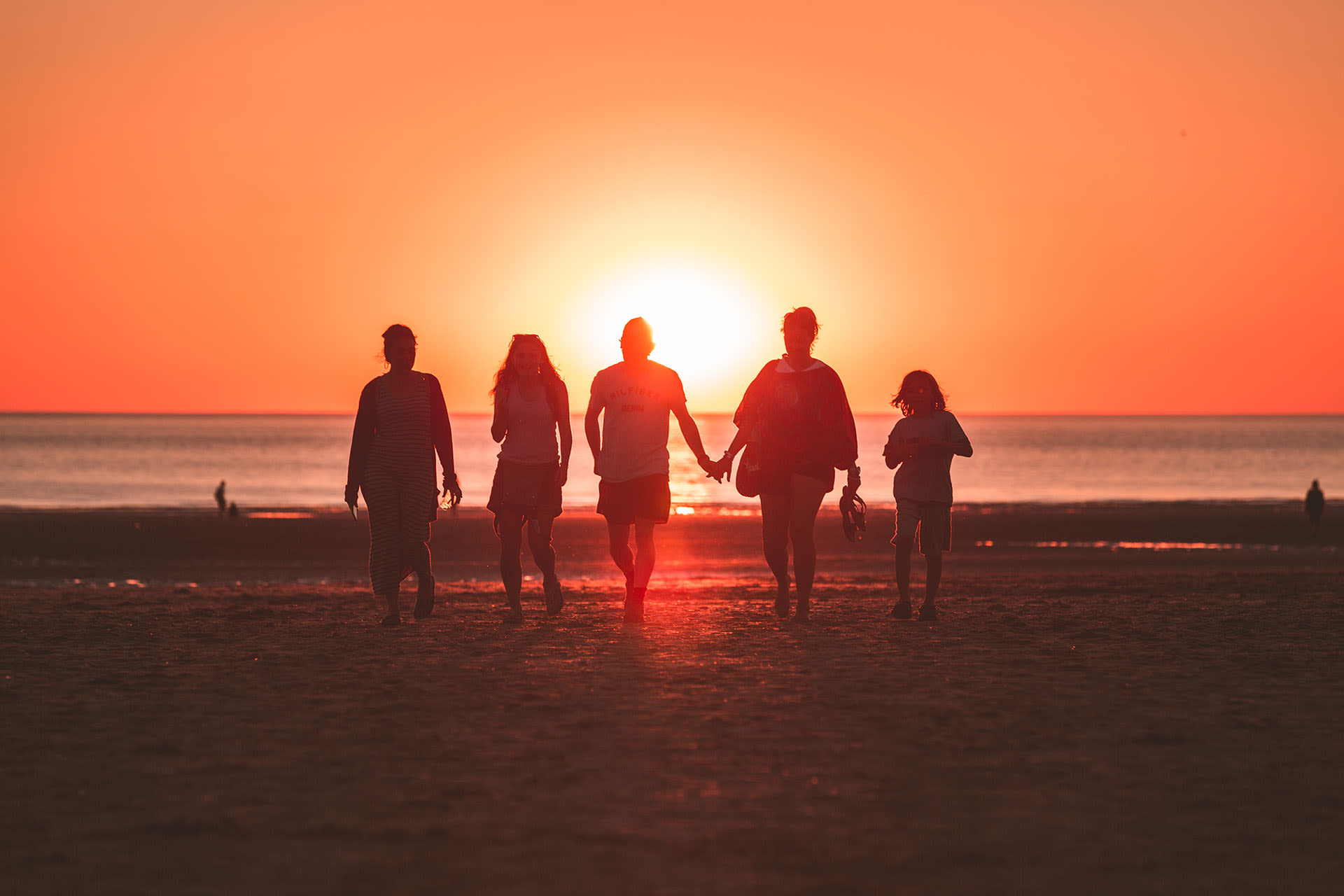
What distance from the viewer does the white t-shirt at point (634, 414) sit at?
8.77 meters

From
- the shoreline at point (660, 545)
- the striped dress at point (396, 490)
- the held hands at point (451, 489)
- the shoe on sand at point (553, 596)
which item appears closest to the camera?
the striped dress at point (396, 490)

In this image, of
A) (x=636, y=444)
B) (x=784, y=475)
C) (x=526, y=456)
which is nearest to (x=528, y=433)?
(x=526, y=456)

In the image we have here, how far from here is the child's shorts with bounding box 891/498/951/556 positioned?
895 centimetres

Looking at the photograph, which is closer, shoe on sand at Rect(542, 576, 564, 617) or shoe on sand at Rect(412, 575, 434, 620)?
shoe on sand at Rect(412, 575, 434, 620)

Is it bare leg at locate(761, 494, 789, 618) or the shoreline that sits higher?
bare leg at locate(761, 494, 789, 618)

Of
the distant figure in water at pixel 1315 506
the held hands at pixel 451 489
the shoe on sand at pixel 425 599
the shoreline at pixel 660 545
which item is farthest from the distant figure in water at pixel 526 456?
the distant figure in water at pixel 1315 506

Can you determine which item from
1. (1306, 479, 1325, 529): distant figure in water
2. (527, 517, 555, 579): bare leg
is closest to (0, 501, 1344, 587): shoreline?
(1306, 479, 1325, 529): distant figure in water

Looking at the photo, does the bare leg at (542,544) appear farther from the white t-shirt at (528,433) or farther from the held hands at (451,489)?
the held hands at (451,489)

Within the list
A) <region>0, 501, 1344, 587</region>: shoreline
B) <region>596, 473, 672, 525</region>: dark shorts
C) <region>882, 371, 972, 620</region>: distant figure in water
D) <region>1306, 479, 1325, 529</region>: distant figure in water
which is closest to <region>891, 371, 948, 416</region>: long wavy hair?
<region>882, 371, 972, 620</region>: distant figure in water

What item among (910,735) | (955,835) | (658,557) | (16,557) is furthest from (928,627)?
(16,557)

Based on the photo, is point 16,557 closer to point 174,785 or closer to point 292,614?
point 292,614

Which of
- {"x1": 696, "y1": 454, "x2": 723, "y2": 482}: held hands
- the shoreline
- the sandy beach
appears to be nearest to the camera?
the sandy beach

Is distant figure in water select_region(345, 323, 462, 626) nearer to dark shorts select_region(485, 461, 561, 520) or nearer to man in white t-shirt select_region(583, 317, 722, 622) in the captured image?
dark shorts select_region(485, 461, 561, 520)

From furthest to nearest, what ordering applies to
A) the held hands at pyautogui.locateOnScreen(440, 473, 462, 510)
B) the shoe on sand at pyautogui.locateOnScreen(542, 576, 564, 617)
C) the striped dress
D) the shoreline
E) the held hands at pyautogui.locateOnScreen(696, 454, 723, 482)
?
the shoreline → the shoe on sand at pyautogui.locateOnScreen(542, 576, 564, 617) → the held hands at pyautogui.locateOnScreen(440, 473, 462, 510) → the striped dress → the held hands at pyautogui.locateOnScreen(696, 454, 723, 482)
